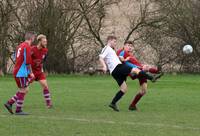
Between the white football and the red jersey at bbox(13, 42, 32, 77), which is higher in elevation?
the red jersey at bbox(13, 42, 32, 77)

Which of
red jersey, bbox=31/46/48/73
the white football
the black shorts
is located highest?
red jersey, bbox=31/46/48/73

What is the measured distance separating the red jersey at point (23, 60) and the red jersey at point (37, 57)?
4.78 feet

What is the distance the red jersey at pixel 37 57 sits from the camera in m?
14.3

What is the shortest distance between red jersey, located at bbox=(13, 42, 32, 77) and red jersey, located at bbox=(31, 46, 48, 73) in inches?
57.3

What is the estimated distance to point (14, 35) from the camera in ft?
118

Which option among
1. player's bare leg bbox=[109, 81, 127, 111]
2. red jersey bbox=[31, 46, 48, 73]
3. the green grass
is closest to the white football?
the green grass

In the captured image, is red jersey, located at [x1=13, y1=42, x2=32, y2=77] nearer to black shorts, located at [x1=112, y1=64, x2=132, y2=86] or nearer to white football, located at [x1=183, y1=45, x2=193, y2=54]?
black shorts, located at [x1=112, y1=64, x2=132, y2=86]

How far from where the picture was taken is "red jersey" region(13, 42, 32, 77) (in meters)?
12.6

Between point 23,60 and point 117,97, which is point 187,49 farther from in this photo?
point 23,60

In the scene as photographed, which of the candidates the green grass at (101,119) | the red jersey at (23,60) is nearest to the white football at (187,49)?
the green grass at (101,119)

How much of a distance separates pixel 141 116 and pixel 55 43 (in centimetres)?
2439

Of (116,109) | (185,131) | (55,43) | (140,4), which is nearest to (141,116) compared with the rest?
(116,109)

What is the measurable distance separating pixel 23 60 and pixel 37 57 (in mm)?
1655

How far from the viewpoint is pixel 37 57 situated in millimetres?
14367
